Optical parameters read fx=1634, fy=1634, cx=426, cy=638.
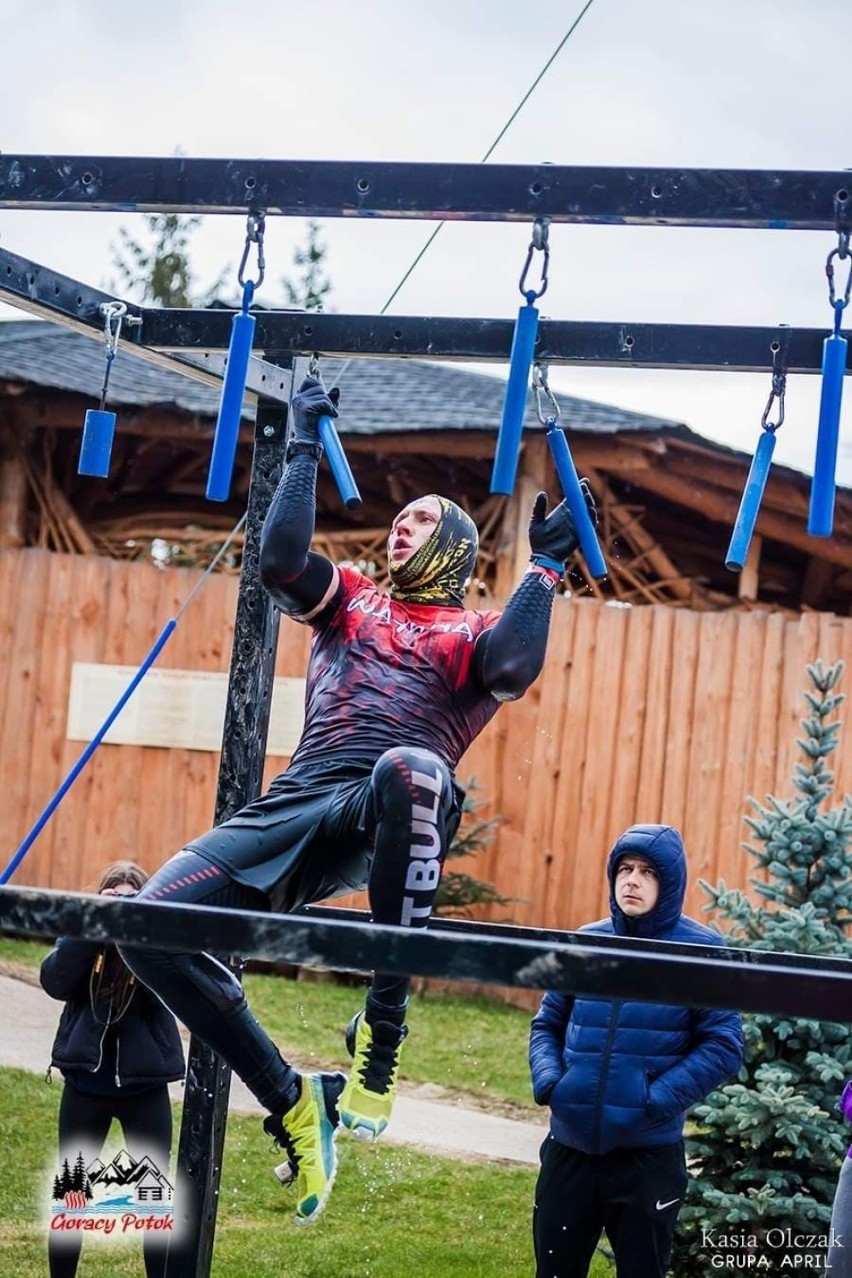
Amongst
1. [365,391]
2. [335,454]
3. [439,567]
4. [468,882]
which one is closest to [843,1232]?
[439,567]

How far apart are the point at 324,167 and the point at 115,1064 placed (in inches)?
112

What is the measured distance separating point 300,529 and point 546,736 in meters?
6.22

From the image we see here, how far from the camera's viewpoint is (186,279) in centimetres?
2388

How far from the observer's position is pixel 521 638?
147 inches

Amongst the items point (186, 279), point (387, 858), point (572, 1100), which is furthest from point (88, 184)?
point (186, 279)

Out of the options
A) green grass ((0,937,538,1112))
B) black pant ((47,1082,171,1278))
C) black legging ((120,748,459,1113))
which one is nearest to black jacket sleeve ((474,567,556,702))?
black legging ((120,748,459,1113))

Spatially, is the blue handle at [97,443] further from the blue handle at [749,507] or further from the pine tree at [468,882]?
the pine tree at [468,882]

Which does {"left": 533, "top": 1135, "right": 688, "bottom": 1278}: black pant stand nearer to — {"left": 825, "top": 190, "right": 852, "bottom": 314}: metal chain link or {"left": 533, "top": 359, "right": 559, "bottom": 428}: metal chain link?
{"left": 533, "top": 359, "right": 559, "bottom": 428}: metal chain link

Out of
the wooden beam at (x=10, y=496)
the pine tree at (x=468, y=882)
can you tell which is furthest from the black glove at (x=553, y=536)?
the wooden beam at (x=10, y=496)

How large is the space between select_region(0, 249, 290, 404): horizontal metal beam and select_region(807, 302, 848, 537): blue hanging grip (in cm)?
172

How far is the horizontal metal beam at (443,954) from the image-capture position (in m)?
2.53

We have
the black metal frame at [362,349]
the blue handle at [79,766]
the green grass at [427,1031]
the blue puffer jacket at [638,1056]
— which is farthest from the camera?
the green grass at [427,1031]

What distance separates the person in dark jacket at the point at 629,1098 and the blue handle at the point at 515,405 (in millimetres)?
1641

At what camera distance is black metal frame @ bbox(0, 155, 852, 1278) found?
264 centimetres
